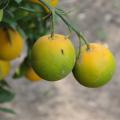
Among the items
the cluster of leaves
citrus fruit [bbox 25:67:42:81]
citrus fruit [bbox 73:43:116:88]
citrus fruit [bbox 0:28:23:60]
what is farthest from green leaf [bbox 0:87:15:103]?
citrus fruit [bbox 73:43:116:88]

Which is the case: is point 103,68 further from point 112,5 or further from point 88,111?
point 112,5

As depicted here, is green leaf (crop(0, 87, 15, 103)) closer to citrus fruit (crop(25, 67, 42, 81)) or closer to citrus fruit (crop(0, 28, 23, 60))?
citrus fruit (crop(25, 67, 42, 81))

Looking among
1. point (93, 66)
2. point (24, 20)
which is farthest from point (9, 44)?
point (93, 66)

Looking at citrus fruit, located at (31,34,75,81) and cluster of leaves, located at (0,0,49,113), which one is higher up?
cluster of leaves, located at (0,0,49,113)

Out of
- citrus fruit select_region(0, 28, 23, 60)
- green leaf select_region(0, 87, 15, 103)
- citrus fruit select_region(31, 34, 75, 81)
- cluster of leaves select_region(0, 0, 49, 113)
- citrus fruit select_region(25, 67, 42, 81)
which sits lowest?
green leaf select_region(0, 87, 15, 103)

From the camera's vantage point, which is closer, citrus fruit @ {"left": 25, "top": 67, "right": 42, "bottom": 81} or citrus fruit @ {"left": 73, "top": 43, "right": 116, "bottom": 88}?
citrus fruit @ {"left": 73, "top": 43, "right": 116, "bottom": 88}

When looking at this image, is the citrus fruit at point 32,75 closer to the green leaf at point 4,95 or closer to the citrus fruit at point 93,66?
the green leaf at point 4,95

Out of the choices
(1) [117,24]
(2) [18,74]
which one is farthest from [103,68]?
(1) [117,24]
